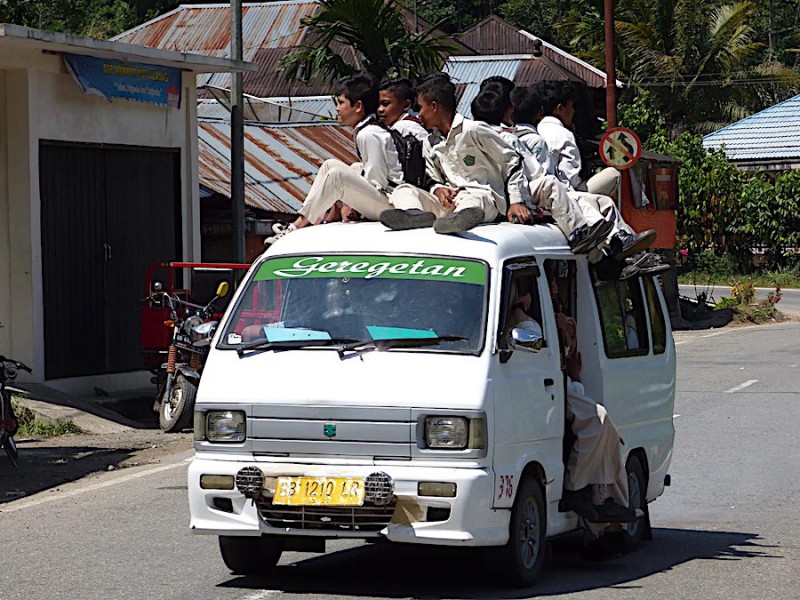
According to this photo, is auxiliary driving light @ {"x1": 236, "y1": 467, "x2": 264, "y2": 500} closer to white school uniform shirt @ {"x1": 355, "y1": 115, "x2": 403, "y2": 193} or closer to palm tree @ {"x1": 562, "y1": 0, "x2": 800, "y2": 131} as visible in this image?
white school uniform shirt @ {"x1": 355, "y1": 115, "x2": 403, "y2": 193}

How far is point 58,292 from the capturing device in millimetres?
16625

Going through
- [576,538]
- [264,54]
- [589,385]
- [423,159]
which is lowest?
[576,538]

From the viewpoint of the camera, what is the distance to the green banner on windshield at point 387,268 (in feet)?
24.8

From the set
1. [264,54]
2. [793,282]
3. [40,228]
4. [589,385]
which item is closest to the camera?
[589,385]

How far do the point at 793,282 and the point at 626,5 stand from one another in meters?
10.6

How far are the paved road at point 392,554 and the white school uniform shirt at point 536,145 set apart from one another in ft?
7.61

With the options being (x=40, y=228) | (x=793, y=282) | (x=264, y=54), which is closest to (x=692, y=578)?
(x=40, y=228)

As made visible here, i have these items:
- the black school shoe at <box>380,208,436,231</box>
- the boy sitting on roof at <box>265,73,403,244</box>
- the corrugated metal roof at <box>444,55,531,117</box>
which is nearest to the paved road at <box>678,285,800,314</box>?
the corrugated metal roof at <box>444,55,531,117</box>

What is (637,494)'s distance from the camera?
9086mm

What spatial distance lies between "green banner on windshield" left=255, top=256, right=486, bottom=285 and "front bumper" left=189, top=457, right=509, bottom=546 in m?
1.08

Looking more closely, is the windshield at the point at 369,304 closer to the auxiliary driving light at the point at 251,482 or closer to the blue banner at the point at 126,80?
the auxiliary driving light at the point at 251,482

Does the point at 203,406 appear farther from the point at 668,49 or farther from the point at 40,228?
the point at 668,49

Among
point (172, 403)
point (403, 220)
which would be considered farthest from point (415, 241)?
point (172, 403)

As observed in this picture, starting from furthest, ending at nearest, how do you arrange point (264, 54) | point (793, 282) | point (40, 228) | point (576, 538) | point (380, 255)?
1. point (264, 54)
2. point (793, 282)
3. point (40, 228)
4. point (576, 538)
5. point (380, 255)
